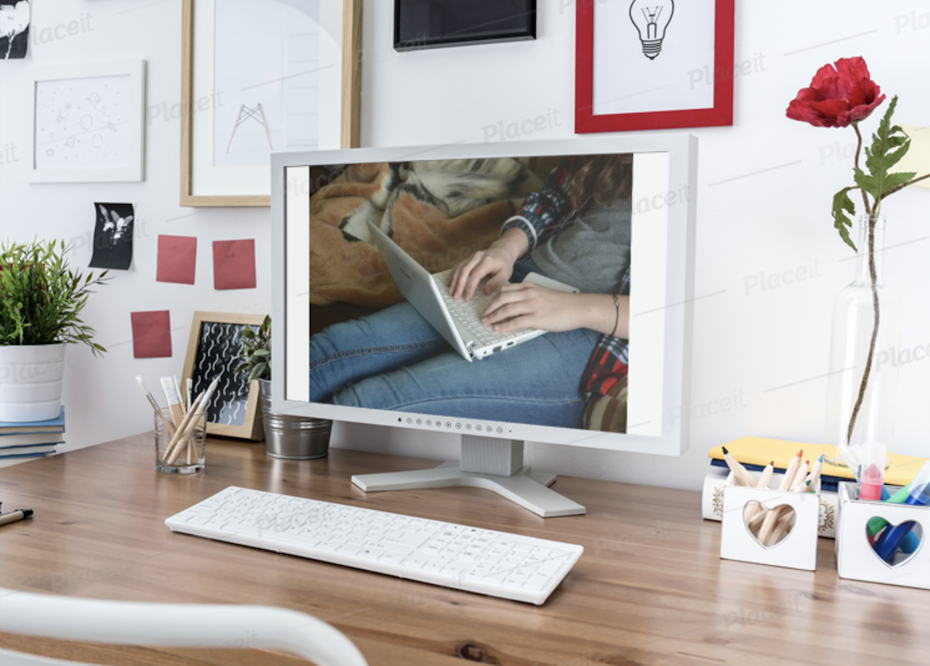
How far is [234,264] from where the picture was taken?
1440 millimetres

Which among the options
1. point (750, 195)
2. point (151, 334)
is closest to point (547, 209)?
point (750, 195)

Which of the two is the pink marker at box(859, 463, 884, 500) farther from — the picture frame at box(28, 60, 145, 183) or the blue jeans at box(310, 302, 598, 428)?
the picture frame at box(28, 60, 145, 183)

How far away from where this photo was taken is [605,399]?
97 centimetres

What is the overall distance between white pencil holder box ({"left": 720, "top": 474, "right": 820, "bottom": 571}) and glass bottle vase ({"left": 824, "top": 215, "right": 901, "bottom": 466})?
15 cm

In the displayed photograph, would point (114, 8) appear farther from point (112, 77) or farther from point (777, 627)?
point (777, 627)

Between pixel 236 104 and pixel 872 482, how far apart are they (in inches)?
48.0

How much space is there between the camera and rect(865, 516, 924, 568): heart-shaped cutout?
0.77m

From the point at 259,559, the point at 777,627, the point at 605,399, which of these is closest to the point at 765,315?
the point at 605,399

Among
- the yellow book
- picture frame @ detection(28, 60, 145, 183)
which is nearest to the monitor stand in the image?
the yellow book

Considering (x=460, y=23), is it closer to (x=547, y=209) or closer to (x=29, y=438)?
(x=547, y=209)

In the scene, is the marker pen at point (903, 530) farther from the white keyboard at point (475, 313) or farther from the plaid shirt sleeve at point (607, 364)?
the white keyboard at point (475, 313)

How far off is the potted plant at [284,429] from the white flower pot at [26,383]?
1.31ft

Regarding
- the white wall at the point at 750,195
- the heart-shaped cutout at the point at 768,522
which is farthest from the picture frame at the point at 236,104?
the heart-shaped cutout at the point at 768,522

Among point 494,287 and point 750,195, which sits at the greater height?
point 750,195
